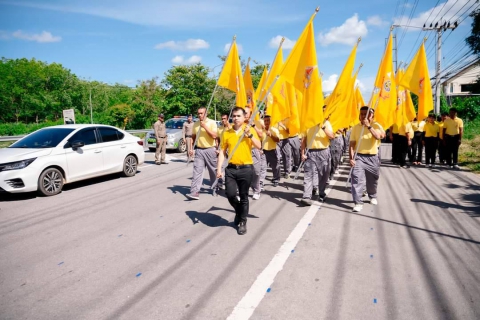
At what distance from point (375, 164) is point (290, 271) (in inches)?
147

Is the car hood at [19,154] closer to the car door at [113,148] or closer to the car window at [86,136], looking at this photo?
the car window at [86,136]

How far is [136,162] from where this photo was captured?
10.6 metres

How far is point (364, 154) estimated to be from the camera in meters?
6.82

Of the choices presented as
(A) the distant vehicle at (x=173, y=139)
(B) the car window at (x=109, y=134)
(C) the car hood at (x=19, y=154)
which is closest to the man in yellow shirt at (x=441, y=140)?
→ (A) the distant vehicle at (x=173, y=139)

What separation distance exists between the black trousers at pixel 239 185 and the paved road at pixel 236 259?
0.42 metres

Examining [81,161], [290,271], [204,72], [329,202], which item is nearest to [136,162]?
[81,161]

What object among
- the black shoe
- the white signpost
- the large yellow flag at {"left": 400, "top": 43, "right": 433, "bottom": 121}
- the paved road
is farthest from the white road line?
the white signpost

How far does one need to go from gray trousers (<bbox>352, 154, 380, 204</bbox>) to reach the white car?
647 centimetres

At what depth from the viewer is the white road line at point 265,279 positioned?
316 centimetres

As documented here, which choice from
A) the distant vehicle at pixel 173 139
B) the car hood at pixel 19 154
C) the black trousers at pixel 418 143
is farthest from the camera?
the distant vehicle at pixel 173 139

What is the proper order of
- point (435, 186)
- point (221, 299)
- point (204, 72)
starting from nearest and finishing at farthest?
point (221, 299) → point (435, 186) → point (204, 72)

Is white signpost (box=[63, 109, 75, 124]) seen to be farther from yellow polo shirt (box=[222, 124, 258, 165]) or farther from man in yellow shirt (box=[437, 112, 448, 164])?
man in yellow shirt (box=[437, 112, 448, 164])

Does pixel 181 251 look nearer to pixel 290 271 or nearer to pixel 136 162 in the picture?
pixel 290 271

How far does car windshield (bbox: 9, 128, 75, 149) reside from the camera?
8.19 metres
